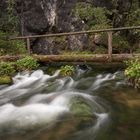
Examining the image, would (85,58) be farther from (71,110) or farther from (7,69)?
(71,110)

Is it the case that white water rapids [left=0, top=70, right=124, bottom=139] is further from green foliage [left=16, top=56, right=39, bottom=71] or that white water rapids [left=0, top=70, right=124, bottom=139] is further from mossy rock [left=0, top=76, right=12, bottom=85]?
green foliage [left=16, top=56, right=39, bottom=71]

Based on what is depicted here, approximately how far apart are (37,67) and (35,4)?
7635mm

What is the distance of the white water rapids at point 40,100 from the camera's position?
18.5 ft

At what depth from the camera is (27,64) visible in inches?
440

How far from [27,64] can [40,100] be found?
4.26m


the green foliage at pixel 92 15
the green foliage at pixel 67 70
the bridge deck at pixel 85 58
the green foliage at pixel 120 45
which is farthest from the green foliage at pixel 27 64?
the green foliage at pixel 120 45

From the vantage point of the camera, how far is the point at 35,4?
17766mm

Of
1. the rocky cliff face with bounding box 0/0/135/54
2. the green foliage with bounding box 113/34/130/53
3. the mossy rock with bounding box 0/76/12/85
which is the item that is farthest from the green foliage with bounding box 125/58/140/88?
the rocky cliff face with bounding box 0/0/135/54

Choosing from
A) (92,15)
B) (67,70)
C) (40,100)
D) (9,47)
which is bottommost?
(40,100)

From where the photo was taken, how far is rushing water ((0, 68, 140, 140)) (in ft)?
16.5

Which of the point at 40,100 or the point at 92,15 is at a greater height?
the point at 92,15

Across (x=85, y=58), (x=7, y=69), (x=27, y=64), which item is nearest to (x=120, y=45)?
(x=85, y=58)

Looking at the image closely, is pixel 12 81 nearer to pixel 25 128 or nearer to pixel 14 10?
pixel 25 128

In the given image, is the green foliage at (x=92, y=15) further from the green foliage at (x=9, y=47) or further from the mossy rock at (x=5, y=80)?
the mossy rock at (x=5, y=80)
